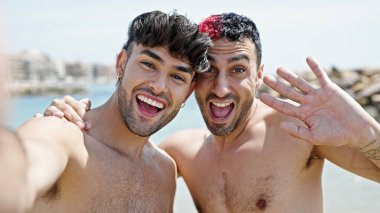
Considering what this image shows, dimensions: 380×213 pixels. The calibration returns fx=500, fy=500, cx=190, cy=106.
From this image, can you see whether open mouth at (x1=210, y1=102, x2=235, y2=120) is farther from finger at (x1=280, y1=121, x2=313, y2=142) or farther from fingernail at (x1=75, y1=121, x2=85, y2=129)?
fingernail at (x1=75, y1=121, x2=85, y2=129)

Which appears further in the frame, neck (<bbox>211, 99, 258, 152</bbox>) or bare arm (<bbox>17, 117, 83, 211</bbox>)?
neck (<bbox>211, 99, 258, 152</bbox>)

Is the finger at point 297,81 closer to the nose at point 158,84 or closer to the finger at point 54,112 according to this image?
the nose at point 158,84

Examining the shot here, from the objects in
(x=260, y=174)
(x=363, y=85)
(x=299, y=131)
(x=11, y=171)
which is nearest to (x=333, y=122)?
(x=299, y=131)

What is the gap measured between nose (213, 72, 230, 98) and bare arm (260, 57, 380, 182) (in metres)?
0.32

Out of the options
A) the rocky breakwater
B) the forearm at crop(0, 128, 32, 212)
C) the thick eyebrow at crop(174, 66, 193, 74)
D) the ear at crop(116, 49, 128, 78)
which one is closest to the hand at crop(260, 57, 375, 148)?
the thick eyebrow at crop(174, 66, 193, 74)

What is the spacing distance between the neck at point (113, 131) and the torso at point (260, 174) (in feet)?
2.30

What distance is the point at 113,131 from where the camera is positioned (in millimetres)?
3535

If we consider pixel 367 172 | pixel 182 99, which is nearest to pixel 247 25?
pixel 182 99

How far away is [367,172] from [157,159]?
1552 millimetres

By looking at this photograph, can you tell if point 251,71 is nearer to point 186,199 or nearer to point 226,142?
point 226,142

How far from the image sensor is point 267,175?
3.84m

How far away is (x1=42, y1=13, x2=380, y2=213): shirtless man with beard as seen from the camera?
137 inches

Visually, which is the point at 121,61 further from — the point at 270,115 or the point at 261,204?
the point at 261,204

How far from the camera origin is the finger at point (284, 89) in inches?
133
